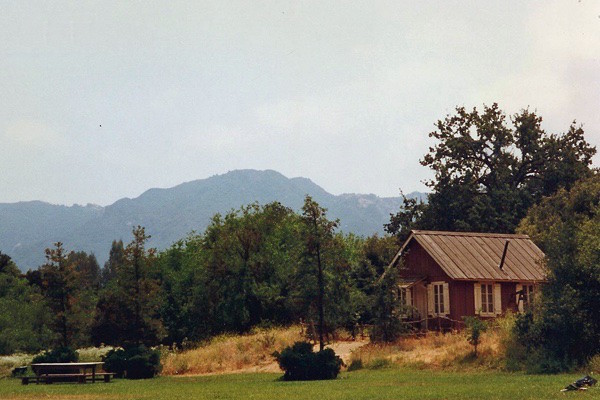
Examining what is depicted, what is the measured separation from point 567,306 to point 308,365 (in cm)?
1045

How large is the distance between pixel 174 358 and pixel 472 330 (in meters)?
17.1

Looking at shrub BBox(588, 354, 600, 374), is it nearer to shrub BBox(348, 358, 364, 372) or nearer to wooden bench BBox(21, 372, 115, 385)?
shrub BBox(348, 358, 364, 372)

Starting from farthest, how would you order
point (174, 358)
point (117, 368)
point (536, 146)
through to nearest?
point (536, 146), point (174, 358), point (117, 368)

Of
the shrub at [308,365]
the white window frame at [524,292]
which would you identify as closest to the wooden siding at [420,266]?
the white window frame at [524,292]

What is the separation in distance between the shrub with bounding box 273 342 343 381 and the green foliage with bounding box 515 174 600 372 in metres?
7.95

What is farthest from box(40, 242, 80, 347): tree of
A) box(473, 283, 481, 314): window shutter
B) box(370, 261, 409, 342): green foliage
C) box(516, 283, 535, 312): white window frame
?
box(516, 283, 535, 312): white window frame

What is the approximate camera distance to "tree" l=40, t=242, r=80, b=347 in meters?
43.4

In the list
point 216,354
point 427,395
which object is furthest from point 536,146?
point 427,395

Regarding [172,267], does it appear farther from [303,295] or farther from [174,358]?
[303,295]

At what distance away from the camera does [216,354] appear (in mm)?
46969

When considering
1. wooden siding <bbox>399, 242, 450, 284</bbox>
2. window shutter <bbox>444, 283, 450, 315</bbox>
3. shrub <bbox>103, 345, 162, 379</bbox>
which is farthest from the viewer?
wooden siding <bbox>399, 242, 450, 284</bbox>

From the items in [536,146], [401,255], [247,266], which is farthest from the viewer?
[536,146]

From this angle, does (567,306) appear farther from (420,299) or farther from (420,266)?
(420,266)

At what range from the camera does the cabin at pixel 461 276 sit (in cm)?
5300
